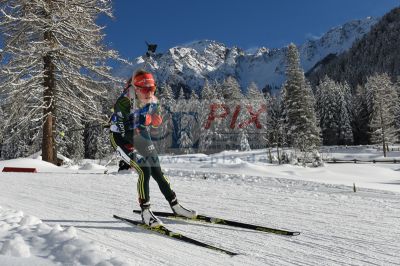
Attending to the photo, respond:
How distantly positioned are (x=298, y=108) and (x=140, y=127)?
3507 cm

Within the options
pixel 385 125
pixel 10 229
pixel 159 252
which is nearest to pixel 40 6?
pixel 10 229

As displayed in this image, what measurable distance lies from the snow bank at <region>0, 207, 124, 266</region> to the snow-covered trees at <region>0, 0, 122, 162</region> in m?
13.7

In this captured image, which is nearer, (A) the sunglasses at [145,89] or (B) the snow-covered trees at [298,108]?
(A) the sunglasses at [145,89]

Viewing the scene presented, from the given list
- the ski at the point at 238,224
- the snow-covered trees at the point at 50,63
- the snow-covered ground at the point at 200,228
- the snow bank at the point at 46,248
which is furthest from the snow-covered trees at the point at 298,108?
the snow bank at the point at 46,248

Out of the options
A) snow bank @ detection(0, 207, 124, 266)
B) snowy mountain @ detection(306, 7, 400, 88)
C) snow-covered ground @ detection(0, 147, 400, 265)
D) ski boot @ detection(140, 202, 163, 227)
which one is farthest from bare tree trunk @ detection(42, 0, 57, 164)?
snowy mountain @ detection(306, 7, 400, 88)

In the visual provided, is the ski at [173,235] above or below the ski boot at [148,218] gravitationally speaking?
below

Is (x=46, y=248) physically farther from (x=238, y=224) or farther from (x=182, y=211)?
(x=238, y=224)

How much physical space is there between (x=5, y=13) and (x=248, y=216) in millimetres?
14670

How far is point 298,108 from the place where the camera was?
39250 mm

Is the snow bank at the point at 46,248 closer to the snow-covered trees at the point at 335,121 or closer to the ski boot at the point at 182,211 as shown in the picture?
the ski boot at the point at 182,211

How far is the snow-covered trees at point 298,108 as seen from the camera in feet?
126

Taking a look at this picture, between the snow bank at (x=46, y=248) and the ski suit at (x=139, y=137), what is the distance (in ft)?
4.66

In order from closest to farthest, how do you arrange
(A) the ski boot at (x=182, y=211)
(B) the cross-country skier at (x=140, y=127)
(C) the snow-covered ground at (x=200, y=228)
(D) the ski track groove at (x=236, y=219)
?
(C) the snow-covered ground at (x=200, y=228), (D) the ski track groove at (x=236, y=219), (B) the cross-country skier at (x=140, y=127), (A) the ski boot at (x=182, y=211)

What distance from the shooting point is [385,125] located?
2327 inches
